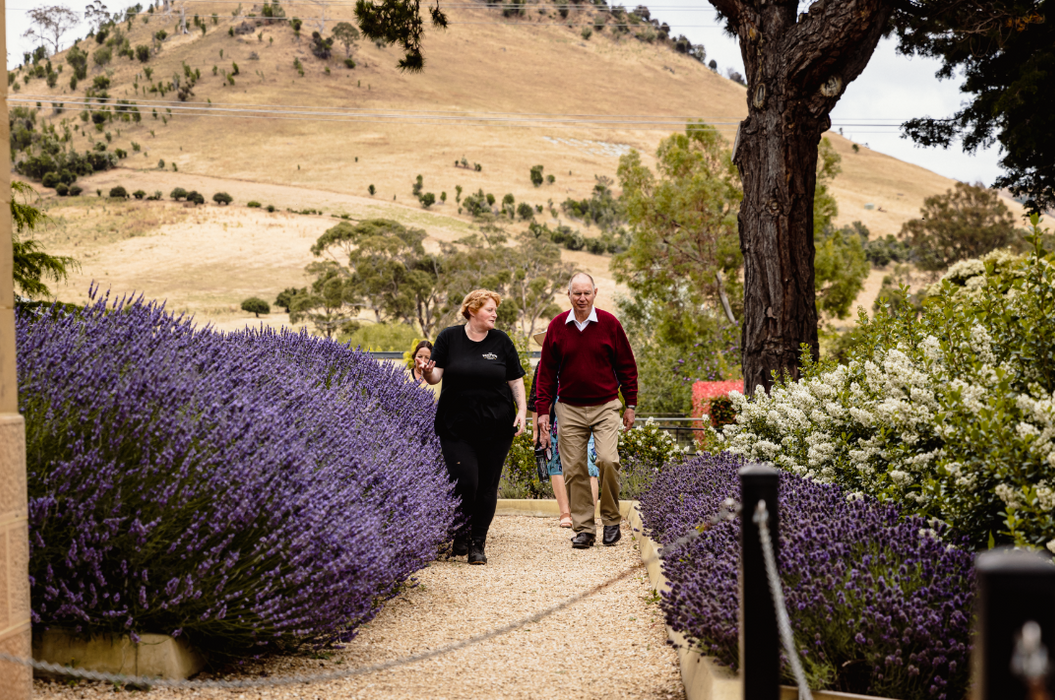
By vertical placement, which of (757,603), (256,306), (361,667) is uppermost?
(757,603)

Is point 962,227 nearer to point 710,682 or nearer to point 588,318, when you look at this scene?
point 588,318

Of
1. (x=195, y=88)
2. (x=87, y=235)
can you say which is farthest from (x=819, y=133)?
(x=195, y=88)

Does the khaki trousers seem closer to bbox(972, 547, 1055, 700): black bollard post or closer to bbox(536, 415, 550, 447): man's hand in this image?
bbox(536, 415, 550, 447): man's hand

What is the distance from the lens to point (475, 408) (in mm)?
6457

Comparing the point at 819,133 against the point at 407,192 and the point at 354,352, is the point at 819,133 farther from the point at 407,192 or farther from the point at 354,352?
the point at 407,192

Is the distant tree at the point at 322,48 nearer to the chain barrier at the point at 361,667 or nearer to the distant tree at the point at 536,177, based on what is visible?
the distant tree at the point at 536,177

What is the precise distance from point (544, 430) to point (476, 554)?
4.72 feet

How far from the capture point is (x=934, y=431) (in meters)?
4.18

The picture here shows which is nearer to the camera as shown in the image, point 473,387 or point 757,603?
point 757,603

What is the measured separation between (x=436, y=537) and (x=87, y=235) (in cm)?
7545

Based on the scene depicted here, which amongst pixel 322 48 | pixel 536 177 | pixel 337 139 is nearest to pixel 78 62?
pixel 322 48

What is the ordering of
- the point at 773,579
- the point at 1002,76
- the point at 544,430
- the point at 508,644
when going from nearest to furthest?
1. the point at 773,579
2. the point at 508,644
3. the point at 544,430
4. the point at 1002,76

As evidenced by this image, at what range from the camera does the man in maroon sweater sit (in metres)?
7.01

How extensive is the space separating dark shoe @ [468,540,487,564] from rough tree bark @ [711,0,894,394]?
121 inches
